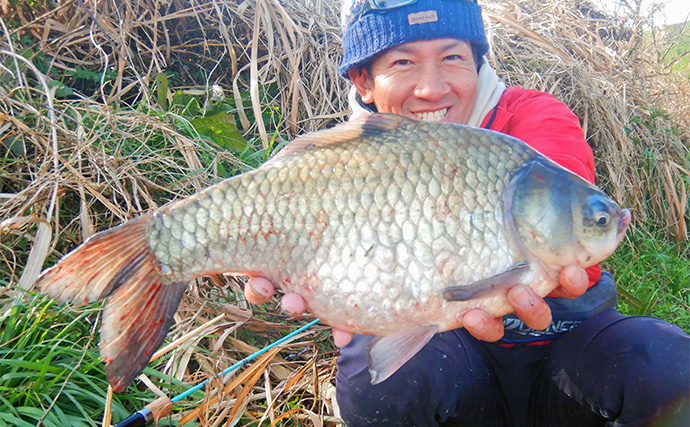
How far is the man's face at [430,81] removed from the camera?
5.33 feet

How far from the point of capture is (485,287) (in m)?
1.01

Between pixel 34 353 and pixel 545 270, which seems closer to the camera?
pixel 545 270

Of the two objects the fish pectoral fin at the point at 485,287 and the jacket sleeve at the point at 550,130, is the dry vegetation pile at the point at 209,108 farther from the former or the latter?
the jacket sleeve at the point at 550,130

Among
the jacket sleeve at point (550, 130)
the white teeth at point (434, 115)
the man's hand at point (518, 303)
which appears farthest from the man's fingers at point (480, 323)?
the white teeth at point (434, 115)

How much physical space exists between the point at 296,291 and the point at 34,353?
3.00 feet

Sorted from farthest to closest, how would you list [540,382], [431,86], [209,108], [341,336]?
[209,108] < [431,86] < [540,382] < [341,336]

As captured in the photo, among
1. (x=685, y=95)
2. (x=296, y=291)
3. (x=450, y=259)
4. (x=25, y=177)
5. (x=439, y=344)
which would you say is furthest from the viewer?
(x=685, y=95)

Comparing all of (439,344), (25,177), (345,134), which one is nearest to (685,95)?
(439,344)

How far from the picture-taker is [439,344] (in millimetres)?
1479

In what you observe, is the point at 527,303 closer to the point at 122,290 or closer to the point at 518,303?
the point at 518,303

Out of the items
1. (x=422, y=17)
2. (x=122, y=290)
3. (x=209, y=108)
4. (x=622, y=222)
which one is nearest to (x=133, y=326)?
(x=122, y=290)

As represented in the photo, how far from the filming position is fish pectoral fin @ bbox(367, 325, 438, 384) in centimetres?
108

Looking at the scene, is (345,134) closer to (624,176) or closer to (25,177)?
(25,177)

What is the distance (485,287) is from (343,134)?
17.7 inches
